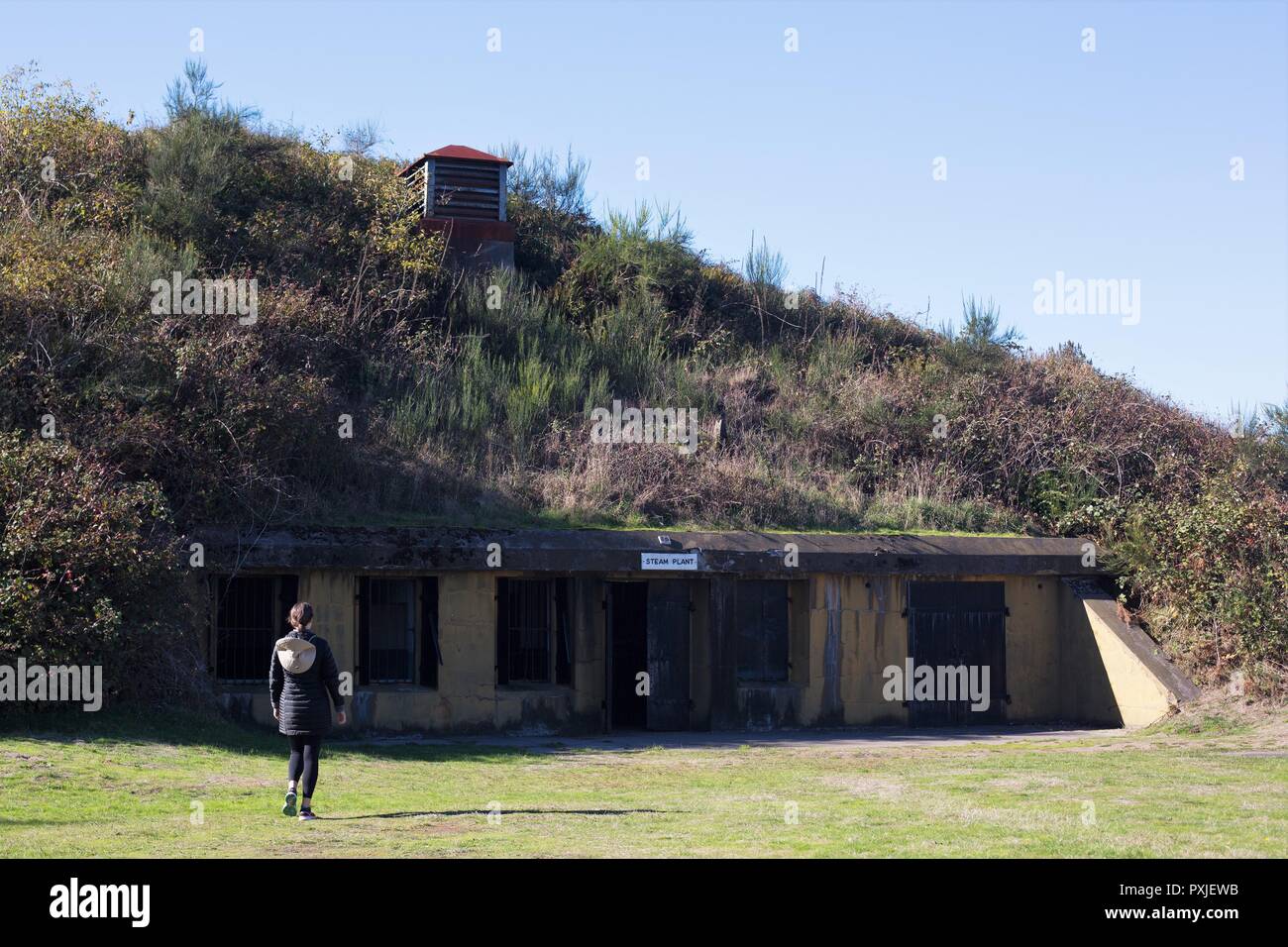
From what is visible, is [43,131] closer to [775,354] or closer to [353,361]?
[353,361]

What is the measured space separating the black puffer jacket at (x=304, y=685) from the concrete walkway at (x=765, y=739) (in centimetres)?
602

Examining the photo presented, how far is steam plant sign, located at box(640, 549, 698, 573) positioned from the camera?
17781 mm

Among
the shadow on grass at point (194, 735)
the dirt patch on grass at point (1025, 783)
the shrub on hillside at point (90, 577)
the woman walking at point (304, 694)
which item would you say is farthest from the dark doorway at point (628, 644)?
the woman walking at point (304, 694)

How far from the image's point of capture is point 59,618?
46.3 feet

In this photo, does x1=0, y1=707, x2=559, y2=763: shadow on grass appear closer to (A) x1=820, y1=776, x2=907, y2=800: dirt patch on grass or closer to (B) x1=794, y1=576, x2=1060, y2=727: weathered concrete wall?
(A) x1=820, y1=776, x2=907, y2=800: dirt patch on grass

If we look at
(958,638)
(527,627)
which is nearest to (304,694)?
(527,627)

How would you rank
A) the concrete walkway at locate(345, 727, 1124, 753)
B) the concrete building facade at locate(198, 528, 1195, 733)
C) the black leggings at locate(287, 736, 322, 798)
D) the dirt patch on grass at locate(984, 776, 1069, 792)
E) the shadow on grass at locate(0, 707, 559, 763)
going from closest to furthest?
the black leggings at locate(287, 736, 322, 798)
the dirt patch on grass at locate(984, 776, 1069, 792)
the shadow on grass at locate(0, 707, 559, 763)
the concrete walkway at locate(345, 727, 1124, 753)
the concrete building facade at locate(198, 528, 1195, 733)

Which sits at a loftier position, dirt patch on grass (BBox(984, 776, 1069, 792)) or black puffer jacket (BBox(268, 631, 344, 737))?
black puffer jacket (BBox(268, 631, 344, 737))

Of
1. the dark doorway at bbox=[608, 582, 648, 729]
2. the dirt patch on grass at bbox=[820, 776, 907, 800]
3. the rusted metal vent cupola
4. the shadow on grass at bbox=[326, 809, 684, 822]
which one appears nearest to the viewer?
the shadow on grass at bbox=[326, 809, 684, 822]

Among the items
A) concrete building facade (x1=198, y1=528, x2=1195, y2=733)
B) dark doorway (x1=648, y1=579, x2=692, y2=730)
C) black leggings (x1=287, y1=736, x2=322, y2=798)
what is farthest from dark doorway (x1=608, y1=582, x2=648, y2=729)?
black leggings (x1=287, y1=736, x2=322, y2=798)

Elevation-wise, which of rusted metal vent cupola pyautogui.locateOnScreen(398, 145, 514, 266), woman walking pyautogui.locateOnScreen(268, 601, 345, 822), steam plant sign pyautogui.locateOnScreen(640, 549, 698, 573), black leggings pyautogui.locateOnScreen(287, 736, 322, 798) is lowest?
black leggings pyautogui.locateOnScreen(287, 736, 322, 798)

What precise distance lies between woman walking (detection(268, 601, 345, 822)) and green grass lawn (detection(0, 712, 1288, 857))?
467 mm

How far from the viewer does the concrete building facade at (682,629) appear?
1703 cm
